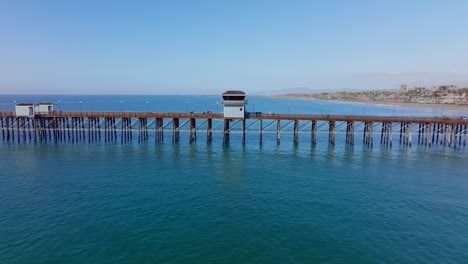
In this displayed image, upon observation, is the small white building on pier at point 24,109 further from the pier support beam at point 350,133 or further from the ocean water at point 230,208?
the pier support beam at point 350,133

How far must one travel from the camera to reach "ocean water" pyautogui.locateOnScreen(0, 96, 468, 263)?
69.3ft

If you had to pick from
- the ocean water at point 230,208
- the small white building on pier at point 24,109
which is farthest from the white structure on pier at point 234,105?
the small white building on pier at point 24,109

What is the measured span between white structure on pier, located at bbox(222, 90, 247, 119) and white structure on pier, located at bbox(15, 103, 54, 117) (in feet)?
132

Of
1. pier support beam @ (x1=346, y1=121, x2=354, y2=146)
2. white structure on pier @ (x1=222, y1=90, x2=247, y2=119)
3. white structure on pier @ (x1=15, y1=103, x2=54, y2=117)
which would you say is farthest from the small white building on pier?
pier support beam @ (x1=346, y1=121, x2=354, y2=146)

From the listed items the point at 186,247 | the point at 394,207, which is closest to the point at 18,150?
the point at 186,247

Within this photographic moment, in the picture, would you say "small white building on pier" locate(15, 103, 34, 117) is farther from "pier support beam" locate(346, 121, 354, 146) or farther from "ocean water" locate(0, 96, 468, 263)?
"pier support beam" locate(346, 121, 354, 146)

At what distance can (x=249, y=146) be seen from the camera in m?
61.4

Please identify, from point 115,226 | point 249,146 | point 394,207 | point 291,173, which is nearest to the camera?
point 115,226

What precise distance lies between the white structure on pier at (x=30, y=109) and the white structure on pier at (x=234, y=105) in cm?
4017

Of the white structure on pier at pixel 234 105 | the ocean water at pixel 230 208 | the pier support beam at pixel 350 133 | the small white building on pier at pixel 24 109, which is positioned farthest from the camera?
the small white building on pier at pixel 24 109

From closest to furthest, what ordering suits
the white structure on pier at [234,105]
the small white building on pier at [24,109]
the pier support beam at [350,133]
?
1. the white structure on pier at [234,105]
2. the pier support beam at [350,133]
3. the small white building on pier at [24,109]

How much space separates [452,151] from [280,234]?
51748 millimetres

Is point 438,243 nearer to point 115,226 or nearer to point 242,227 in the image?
point 242,227

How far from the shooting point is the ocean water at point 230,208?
21125mm
